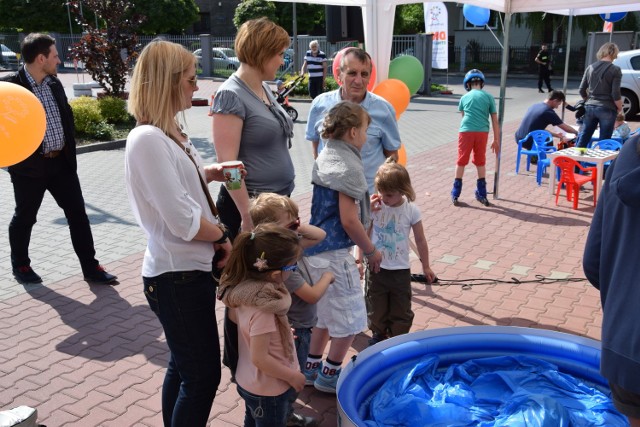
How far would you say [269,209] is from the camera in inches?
110

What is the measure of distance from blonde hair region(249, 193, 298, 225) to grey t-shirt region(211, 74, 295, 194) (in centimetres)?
50

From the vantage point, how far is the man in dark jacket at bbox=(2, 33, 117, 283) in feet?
16.4

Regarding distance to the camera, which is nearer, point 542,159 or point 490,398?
point 490,398

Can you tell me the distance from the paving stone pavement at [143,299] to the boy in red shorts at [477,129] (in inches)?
12.3

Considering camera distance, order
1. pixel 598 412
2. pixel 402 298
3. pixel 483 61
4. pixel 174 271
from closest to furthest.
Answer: pixel 174 271
pixel 598 412
pixel 402 298
pixel 483 61

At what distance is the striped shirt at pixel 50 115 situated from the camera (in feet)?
16.5

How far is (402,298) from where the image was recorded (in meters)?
4.00

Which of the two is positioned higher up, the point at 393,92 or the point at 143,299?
the point at 393,92

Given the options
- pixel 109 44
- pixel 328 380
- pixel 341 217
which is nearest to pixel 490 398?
pixel 328 380

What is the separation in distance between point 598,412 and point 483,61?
34.8 metres

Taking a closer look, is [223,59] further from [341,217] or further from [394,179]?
[341,217]

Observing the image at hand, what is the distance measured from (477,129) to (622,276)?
6.00 m

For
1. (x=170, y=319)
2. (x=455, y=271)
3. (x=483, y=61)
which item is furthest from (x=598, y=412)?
(x=483, y=61)

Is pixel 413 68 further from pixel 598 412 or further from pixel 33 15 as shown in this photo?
pixel 33 15
